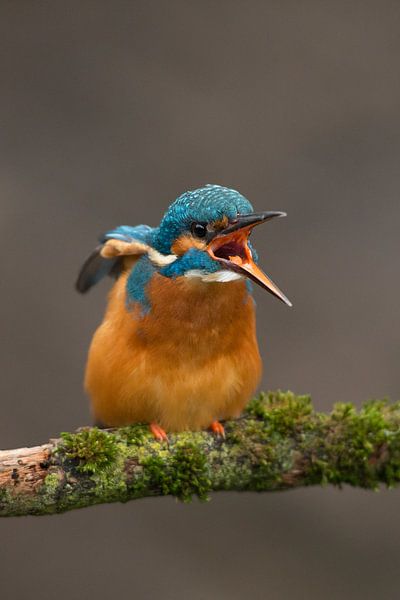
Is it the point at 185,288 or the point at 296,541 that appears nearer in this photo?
the point at 185,288

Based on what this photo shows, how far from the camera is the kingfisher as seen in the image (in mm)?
3180

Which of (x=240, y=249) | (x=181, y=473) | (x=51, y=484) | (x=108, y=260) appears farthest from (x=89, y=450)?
(x=108, y=260)

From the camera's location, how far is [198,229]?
3.09 meters

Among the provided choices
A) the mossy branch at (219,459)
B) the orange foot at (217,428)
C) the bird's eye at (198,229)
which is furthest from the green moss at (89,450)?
the bird's eye at (198,229)

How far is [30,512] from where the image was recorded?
294 centimetres

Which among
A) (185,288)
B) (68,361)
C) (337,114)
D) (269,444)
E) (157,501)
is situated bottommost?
(157,501)

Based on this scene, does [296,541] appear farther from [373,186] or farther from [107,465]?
[107,465]

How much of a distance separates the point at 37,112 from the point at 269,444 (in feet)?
10.3

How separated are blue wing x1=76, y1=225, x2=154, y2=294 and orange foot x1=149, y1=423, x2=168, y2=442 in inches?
26.4

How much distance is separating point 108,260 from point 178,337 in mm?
818

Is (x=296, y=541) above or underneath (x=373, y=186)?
underneath

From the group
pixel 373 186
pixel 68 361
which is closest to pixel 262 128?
pixel 373 186

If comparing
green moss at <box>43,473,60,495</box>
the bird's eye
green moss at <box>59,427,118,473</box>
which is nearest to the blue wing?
the bird's eye

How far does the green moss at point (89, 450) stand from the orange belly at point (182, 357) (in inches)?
13.5
